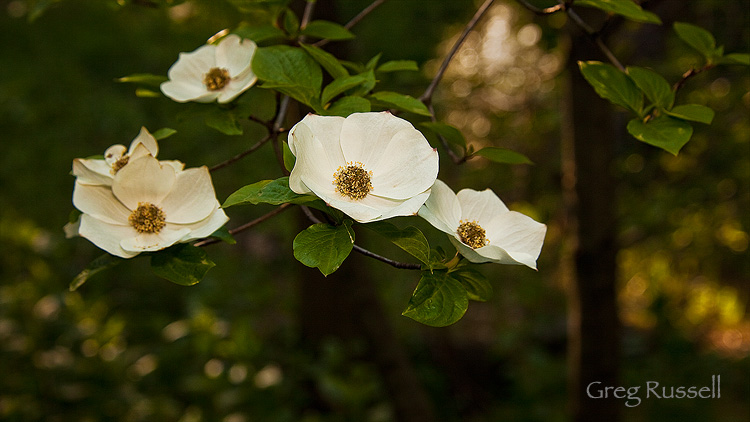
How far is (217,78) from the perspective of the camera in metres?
0.72

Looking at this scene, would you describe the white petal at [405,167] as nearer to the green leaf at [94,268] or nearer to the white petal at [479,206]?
the white petal at [479,206]

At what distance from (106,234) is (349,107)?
0.28m

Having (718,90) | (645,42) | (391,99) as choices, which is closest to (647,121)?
(391,99)

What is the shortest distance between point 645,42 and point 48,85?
2.68m

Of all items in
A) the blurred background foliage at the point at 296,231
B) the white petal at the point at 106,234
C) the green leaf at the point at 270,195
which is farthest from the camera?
the blurred background foliage at the point at 296,231

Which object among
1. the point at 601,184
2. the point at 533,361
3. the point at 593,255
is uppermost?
the point at 601,184

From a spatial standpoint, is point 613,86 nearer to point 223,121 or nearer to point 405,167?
point 405,167

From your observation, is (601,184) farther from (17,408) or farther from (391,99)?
(17,408)

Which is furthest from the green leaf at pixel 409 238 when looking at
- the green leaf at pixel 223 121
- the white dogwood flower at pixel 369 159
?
the green leaf at pixel 223 121

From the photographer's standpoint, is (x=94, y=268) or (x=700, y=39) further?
(x=700, y=39)

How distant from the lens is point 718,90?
1870 mm

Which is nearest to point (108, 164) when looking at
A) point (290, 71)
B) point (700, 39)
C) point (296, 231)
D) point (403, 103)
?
point (290, 71)

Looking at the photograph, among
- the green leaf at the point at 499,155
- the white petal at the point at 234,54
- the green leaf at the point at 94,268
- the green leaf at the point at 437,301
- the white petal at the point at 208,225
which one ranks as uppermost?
the white petal at the point at 234,54

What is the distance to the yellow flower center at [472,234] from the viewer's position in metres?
0.56
